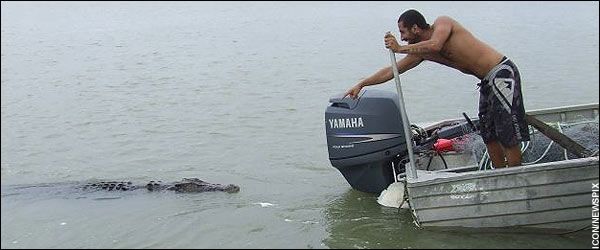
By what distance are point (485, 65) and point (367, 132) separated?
1330 millimetres

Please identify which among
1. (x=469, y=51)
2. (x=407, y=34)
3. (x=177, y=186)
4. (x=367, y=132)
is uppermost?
(x=407, y=34)

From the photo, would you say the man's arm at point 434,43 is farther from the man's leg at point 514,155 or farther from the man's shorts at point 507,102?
the man's leg at point 514,155

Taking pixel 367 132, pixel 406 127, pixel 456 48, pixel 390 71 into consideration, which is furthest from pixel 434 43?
pixel 367 132

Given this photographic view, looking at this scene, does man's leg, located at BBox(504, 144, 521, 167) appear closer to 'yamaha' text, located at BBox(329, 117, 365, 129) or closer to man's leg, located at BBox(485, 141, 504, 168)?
man's leg, located at BBox(485, 141, 504, 168)

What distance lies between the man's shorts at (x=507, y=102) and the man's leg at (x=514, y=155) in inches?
1.7

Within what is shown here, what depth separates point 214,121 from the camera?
12375 mm

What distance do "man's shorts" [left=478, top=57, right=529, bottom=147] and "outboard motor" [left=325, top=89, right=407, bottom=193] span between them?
982 mm

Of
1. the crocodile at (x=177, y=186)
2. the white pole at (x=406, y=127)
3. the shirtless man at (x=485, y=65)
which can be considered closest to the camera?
the white pole at (x=406, y=127)

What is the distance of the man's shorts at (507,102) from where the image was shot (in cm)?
631

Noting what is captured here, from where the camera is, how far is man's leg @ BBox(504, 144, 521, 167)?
20.9 ft

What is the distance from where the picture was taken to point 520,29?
25672 millimetres

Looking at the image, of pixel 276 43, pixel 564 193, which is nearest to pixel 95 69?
pixel 276 43

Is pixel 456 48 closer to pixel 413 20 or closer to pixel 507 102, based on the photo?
pixel 413 20

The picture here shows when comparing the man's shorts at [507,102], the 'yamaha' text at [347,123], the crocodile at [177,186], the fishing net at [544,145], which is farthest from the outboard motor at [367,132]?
the crocodile at [177,186]
